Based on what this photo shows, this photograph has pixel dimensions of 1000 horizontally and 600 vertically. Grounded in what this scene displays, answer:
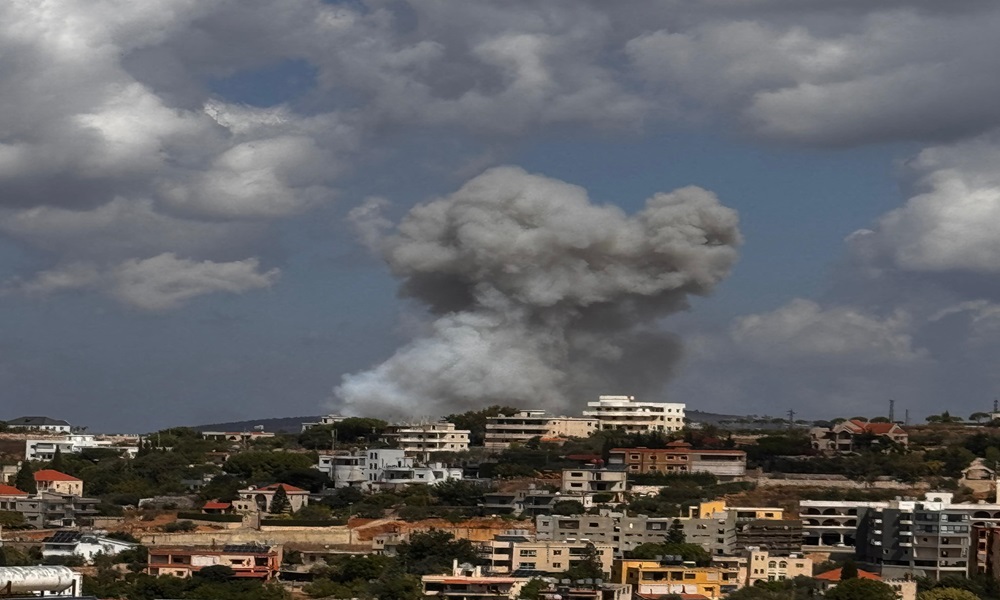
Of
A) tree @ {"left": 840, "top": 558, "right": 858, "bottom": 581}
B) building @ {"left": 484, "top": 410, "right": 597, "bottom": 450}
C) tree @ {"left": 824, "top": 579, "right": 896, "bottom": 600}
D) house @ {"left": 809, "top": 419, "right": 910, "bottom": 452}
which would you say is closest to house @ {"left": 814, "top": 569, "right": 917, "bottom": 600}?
tree @ {"left": 840, "top": 558, "right": 858, "bottom": 581}

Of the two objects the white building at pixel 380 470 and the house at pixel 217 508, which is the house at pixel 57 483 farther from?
the white building at pixel 380 470

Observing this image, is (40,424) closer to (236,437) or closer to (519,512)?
(236,437)

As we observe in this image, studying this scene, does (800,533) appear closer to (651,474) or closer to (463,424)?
(651,474)

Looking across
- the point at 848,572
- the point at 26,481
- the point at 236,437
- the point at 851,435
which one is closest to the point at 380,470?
the point at 26,481

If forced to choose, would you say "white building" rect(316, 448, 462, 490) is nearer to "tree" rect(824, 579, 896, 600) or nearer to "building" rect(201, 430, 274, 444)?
"building" rect(201, 430, 274, 444)

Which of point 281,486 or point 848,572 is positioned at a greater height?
point 281,486
